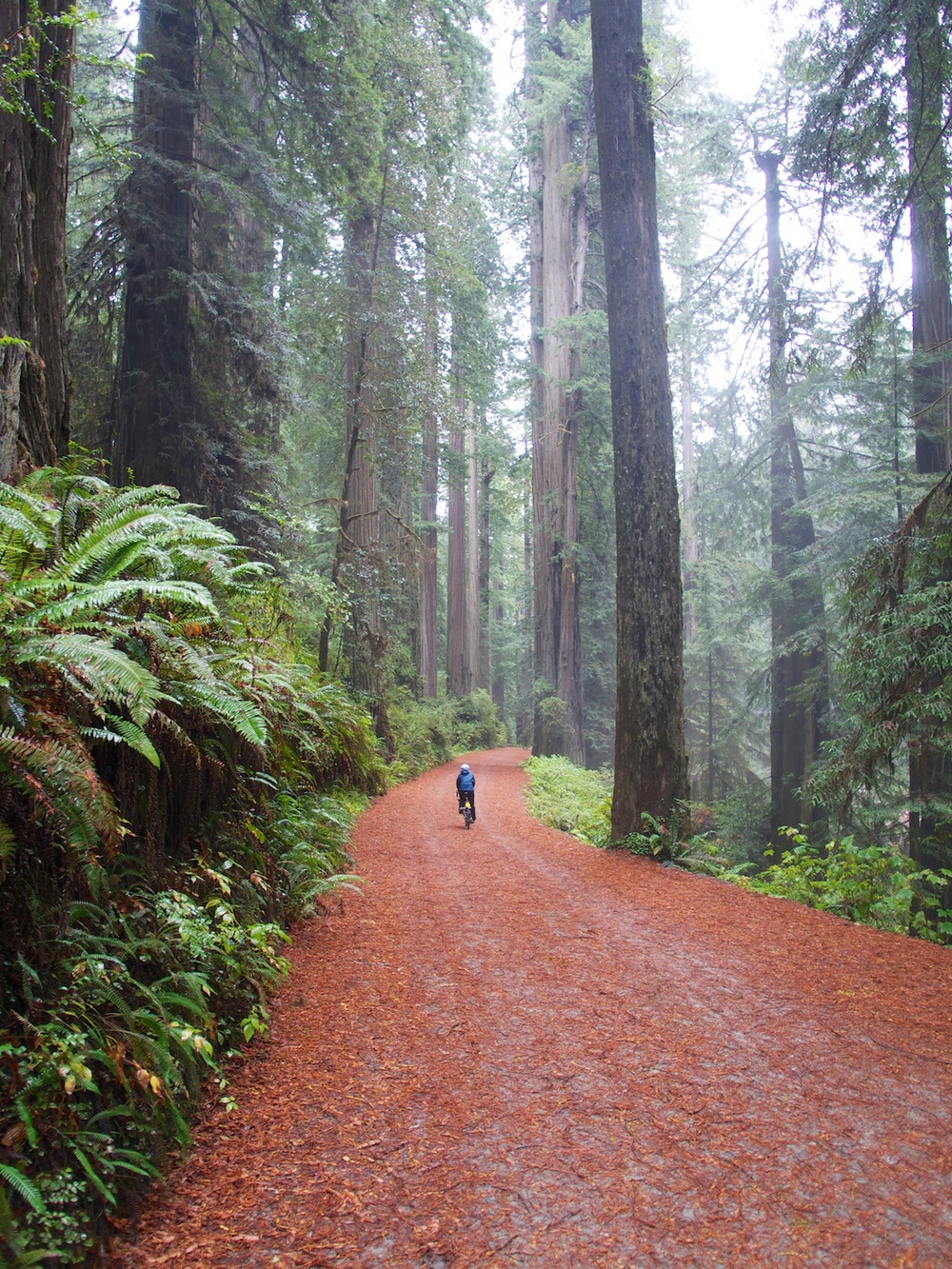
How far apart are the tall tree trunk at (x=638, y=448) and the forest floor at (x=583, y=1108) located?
2524 millimetres

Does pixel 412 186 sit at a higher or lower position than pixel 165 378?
higher

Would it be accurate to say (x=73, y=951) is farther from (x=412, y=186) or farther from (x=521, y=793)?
(x=412, y=186)

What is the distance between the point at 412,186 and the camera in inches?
486

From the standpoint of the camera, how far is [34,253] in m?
4.77

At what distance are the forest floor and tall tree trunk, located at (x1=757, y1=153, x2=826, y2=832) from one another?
415 inches

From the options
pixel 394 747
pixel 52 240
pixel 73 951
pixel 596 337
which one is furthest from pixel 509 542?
pixel 73 951

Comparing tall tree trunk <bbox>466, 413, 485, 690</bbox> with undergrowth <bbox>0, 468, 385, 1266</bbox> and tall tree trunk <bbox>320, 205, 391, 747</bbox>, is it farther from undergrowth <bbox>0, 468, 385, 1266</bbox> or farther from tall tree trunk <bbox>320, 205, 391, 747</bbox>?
undergrowth <bbox>0, 468, 385, 1266</bbox>

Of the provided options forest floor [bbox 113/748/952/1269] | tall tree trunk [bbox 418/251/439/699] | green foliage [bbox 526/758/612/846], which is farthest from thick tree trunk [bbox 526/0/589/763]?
forest floor [bbox 113/748/952/1269]

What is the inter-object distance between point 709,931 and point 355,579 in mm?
8845

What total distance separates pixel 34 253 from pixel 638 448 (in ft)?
17.6

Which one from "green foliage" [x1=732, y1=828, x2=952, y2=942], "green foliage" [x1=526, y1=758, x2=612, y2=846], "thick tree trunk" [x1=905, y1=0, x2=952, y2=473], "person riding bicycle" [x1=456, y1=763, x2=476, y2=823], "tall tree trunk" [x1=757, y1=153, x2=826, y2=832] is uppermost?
"thick tree trunk" [x1=905, y1=0, x2=952, y2=473]

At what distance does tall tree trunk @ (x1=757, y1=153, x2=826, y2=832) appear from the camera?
14031 millimetres

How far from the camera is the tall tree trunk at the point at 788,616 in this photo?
46.0ft

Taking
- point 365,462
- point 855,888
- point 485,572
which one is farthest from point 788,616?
point 485,572
